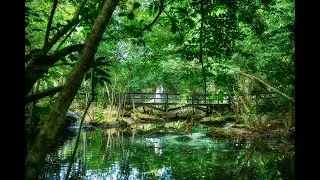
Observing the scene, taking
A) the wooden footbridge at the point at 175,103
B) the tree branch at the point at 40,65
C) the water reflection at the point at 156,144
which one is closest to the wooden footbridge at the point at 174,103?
the wooden footbridge at the point at 175,103

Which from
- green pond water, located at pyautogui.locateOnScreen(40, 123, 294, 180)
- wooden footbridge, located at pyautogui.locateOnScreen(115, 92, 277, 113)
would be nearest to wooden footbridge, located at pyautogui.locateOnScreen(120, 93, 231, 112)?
wooden footbridge, located at pyautogui.locateOnScreen(115, 92, 277, 113)

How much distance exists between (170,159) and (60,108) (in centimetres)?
1014

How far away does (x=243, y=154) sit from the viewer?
12320 millimetres

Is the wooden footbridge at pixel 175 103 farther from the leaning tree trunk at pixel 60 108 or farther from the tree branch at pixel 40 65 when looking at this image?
the leaning tree trunk at pixel 60 108

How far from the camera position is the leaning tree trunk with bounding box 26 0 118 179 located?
160 cm

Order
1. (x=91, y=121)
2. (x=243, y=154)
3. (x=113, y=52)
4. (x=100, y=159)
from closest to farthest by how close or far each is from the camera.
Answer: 1. (x=100, y=159)
2. (x=243, y=154)
3. (x=113, y=52)
4. (x=91, y=121)

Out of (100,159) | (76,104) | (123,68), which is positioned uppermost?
(123,68)

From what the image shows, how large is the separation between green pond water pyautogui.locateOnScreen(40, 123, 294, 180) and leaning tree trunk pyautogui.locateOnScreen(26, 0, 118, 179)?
752 centimetres

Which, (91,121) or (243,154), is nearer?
(243,154)

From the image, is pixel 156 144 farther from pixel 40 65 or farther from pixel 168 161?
pixel 40 65

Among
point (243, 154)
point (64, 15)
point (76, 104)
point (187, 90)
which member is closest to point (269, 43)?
point (243, 154)

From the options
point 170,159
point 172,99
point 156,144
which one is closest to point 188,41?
point 170,159
